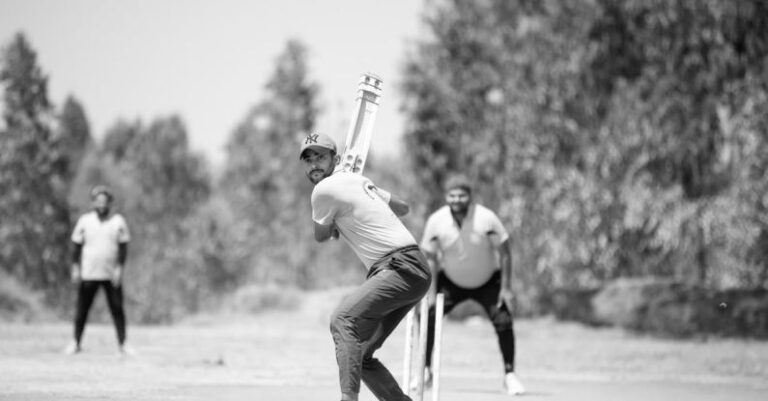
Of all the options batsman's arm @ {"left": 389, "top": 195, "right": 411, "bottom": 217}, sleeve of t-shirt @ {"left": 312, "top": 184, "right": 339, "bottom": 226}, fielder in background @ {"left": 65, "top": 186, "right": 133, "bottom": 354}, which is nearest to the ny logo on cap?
sleeve of t-shirt @ {"left": 312, "top": 184, "right": 339, "bottom": 226}

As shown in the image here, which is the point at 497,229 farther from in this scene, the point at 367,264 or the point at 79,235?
the point at 79,235

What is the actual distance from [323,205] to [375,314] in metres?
0.75

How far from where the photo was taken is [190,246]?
149 feet

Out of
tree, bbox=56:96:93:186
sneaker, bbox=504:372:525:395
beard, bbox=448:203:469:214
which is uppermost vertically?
tree, bbox=56:96:93:186

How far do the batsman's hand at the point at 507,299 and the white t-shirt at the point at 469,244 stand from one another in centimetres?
34

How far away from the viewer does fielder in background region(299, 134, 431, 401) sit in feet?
19.7

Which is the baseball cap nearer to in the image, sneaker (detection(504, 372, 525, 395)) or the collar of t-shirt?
the collar of t-shirt

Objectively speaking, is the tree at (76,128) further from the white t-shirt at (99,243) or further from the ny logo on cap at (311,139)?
the ny logo on cap at (311,139)

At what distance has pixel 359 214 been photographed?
20.1ft

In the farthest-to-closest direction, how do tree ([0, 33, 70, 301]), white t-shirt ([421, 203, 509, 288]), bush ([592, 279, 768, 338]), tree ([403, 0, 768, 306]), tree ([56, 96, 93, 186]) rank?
tree ([56, 96, 93, 186])
tree ([0, 33, 70, 301])
tree ([403, 0, 768, 306])
bush ([592, 279, 768, 338])
white t-shirt ([421, 203, 509, 288])

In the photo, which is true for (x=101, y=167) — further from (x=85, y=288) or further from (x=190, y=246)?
(x=85, y=288)

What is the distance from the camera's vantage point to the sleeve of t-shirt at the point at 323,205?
6055 mm

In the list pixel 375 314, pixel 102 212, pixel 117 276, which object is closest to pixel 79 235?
pixel 102 212

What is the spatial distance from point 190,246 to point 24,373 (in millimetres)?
35568
